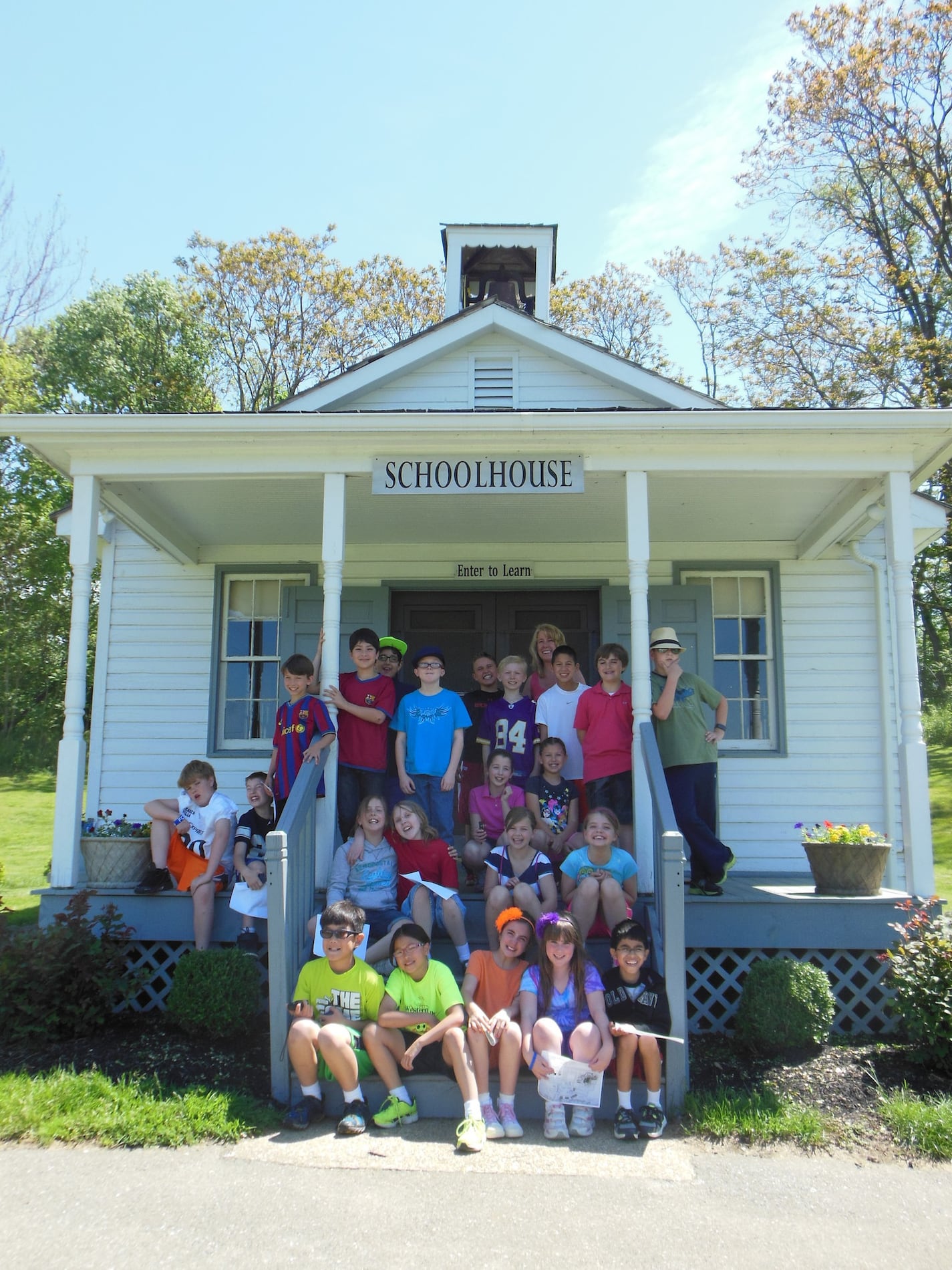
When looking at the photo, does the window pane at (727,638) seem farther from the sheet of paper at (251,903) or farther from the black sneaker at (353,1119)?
the black sneaker at (353,1119)

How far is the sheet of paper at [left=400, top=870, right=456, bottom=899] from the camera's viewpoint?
5254 mm

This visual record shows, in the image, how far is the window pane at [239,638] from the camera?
8.91 metres

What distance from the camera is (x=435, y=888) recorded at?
5.28 meters

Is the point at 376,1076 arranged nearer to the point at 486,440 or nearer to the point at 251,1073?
the point at 251,1073

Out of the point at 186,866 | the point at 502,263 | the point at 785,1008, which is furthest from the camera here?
the point at 502,263

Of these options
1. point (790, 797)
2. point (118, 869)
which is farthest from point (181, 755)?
point (790, 797)

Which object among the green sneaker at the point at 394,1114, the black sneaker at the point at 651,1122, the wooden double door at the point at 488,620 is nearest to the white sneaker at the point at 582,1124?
the black sneaker at the point at 651,1122

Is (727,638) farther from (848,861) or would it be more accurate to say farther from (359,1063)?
(359,1063)

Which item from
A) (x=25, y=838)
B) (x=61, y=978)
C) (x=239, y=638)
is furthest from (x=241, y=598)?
(x=25, y=838)

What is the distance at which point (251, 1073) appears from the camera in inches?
198

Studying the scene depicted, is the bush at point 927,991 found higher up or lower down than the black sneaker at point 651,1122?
higher up

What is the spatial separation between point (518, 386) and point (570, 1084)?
20.2 ft

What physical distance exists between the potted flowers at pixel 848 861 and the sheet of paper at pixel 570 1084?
6.69 ft

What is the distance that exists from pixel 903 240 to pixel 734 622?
16.2 m
